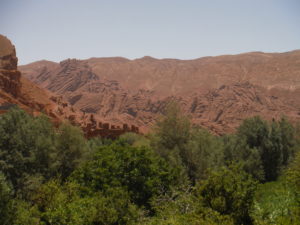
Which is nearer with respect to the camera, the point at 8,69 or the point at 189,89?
the point at 8,69

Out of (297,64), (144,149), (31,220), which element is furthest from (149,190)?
(297,64)

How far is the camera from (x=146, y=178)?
809 inches

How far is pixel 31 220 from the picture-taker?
1500 centimetres

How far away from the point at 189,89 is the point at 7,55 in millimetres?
80334

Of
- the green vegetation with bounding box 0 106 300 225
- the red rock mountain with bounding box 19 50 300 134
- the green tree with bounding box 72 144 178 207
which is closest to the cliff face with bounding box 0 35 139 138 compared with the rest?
the red rock mountain with bounding box 19 50 300 134

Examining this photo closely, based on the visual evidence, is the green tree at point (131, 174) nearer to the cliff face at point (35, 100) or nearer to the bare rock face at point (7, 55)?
the cliff face at point (35, 100)

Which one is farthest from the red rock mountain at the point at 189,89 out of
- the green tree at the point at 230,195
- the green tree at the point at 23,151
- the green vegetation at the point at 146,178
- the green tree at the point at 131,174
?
the green tree at the point at 230,195

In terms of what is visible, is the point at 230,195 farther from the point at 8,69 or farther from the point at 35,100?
the point at 8,69

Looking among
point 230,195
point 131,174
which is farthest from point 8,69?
point 230,195

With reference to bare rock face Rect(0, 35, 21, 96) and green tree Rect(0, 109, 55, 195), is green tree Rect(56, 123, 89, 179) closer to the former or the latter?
green tree Rect(0, 109, 55, 195)

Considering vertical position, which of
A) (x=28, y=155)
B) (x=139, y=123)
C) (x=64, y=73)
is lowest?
(x=139, y=123)

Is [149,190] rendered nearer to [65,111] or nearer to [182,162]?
[182,162]

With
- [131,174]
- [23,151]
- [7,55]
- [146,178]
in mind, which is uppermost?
[7,55]

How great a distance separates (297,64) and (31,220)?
12686cm
